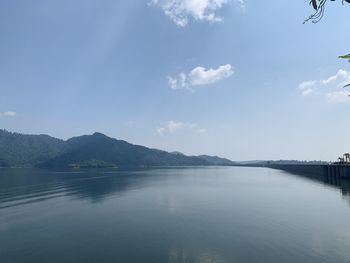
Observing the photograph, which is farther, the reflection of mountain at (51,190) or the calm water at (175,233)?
the reflection of mountain at (51,190)

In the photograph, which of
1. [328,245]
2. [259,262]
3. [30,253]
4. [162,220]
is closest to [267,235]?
[328,245]

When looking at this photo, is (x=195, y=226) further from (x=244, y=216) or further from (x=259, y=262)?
(x=259, y=262)

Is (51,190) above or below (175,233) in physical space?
below

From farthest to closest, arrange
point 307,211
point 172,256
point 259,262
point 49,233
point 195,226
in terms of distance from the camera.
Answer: point 307,211, point 195,226, point 49,233, point 172,256, point 259,262

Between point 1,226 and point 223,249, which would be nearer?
point 223,249

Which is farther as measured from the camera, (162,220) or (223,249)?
(162,220)

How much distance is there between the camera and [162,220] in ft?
154

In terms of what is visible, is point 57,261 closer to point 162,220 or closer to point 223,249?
point 223,249

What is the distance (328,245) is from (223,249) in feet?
44.4

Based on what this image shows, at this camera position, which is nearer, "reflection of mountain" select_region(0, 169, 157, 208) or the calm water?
the calm water

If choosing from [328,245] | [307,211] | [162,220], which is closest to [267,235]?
[328,245]

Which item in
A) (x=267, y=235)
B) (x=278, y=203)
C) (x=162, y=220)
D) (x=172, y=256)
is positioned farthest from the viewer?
(x=278, y=203)

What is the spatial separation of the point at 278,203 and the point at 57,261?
53.9m

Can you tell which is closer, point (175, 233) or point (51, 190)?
point (175, 233)
